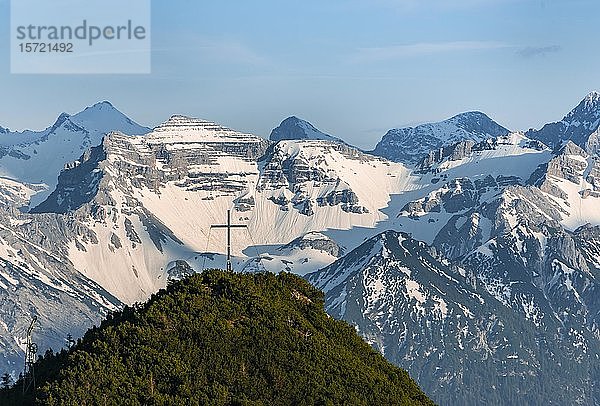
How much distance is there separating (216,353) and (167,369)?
5027 mm

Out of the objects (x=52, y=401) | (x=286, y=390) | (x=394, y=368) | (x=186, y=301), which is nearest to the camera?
(x=52, y=401)

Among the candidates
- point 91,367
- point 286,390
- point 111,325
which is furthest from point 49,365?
point 286,390

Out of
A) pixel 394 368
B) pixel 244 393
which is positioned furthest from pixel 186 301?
pixel 394 368

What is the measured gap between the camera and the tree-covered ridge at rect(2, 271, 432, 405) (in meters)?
103

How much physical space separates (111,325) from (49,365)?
23.3ft

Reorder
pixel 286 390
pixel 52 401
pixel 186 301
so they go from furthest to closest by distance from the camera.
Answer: pixel 186 301
pixel 286 390
pixel 52 401

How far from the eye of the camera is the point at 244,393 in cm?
10525

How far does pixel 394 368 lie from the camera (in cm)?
12612

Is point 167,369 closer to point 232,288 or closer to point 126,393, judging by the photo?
point 126,393

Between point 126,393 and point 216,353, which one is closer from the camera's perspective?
point 126,393

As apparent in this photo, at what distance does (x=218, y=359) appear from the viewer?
354ft

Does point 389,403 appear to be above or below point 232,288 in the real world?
below

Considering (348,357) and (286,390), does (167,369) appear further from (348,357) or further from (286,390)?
(348,357)

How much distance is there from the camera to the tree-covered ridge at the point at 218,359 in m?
103
